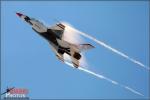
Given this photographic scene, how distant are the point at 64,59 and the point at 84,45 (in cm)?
907

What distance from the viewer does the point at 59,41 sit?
314 ft

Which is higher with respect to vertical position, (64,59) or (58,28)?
(58,28)

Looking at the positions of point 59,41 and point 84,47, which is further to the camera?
point 59,41

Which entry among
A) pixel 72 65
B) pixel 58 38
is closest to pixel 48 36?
pixel 58 38

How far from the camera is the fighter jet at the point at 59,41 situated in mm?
94000

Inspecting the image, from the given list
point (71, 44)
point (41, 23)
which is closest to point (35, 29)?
point (41, 23)

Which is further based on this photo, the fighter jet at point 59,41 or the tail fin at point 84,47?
the fighter jet at point 59,41

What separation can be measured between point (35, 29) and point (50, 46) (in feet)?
17.2

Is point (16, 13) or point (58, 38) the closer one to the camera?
point (58, 38)

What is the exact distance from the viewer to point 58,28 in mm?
96500

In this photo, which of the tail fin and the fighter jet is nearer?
the tail fin

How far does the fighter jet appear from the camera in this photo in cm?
9400

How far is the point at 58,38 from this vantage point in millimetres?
95812

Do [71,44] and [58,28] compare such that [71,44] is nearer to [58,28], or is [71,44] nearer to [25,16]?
[58,28]
